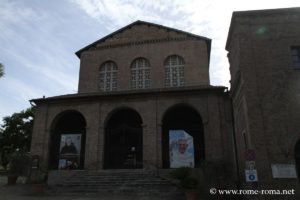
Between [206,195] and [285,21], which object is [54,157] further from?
[285,21]

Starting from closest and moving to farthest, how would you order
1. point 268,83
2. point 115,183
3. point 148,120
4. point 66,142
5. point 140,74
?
point 268,83
point 115,183
point 148,120
point 66,142
point 140,74

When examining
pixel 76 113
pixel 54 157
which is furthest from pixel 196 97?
pixel 54 157

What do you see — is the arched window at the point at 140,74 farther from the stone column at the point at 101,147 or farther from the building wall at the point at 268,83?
the building wall at the point at 268,83

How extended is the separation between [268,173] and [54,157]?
14071 mm

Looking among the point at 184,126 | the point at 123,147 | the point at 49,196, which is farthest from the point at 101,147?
the point at 184,126

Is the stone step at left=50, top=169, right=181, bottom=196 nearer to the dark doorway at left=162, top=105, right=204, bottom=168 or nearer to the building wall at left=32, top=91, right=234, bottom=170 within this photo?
Result: the building wall at left=32, top=91, right=234, bottom=170

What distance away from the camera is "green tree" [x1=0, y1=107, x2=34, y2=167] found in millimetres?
35750

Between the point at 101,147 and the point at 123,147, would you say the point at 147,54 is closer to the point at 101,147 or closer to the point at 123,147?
the point at 123,147

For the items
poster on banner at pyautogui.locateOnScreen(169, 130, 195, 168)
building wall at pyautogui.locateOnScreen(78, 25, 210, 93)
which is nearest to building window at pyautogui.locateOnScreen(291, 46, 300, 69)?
poster on banner at pyautogui.locateOnScreen(169, 130, 195, 168)

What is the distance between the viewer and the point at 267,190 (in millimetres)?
11812

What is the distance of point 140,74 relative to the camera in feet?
77.5

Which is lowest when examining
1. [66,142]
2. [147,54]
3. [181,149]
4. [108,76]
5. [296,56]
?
[181,149]

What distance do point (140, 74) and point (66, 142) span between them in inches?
315

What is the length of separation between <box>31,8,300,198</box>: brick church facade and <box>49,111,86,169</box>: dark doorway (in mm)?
73
